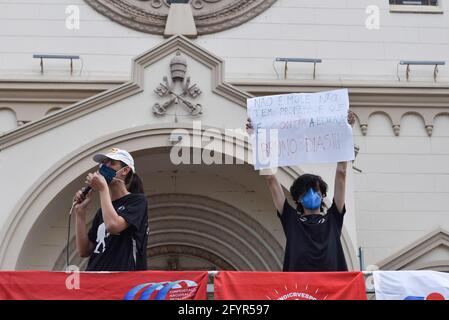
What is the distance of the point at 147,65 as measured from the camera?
986 cm

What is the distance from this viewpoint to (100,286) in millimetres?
5129

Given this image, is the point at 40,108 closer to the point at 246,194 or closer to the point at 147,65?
the point at 147,65

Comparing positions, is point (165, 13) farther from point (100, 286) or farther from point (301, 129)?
point (100, 286)

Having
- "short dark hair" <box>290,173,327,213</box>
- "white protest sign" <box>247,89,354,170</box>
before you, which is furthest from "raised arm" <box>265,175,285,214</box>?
"white protest sign" <box>247,89,354,170</box>

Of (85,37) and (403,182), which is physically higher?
(85,37)

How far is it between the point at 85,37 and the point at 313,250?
7633 mm

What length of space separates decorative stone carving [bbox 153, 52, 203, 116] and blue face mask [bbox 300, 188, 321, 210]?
4.18 meters

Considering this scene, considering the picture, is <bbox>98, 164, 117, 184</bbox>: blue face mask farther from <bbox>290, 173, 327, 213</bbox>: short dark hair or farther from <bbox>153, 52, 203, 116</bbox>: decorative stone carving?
<bbox>153, 52, 203, 116</bbox>: decorative stone carving

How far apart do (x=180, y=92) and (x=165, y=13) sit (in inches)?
115

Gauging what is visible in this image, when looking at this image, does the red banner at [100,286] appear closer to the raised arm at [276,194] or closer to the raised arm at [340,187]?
the raised arm at [276,194]

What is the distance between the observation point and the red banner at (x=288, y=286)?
203 inches

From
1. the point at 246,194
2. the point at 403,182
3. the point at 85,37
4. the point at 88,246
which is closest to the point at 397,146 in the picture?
the point at 403,182

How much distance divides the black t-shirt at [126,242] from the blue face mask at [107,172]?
0.19m

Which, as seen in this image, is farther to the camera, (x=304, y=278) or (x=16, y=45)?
(x=16, y=45)
